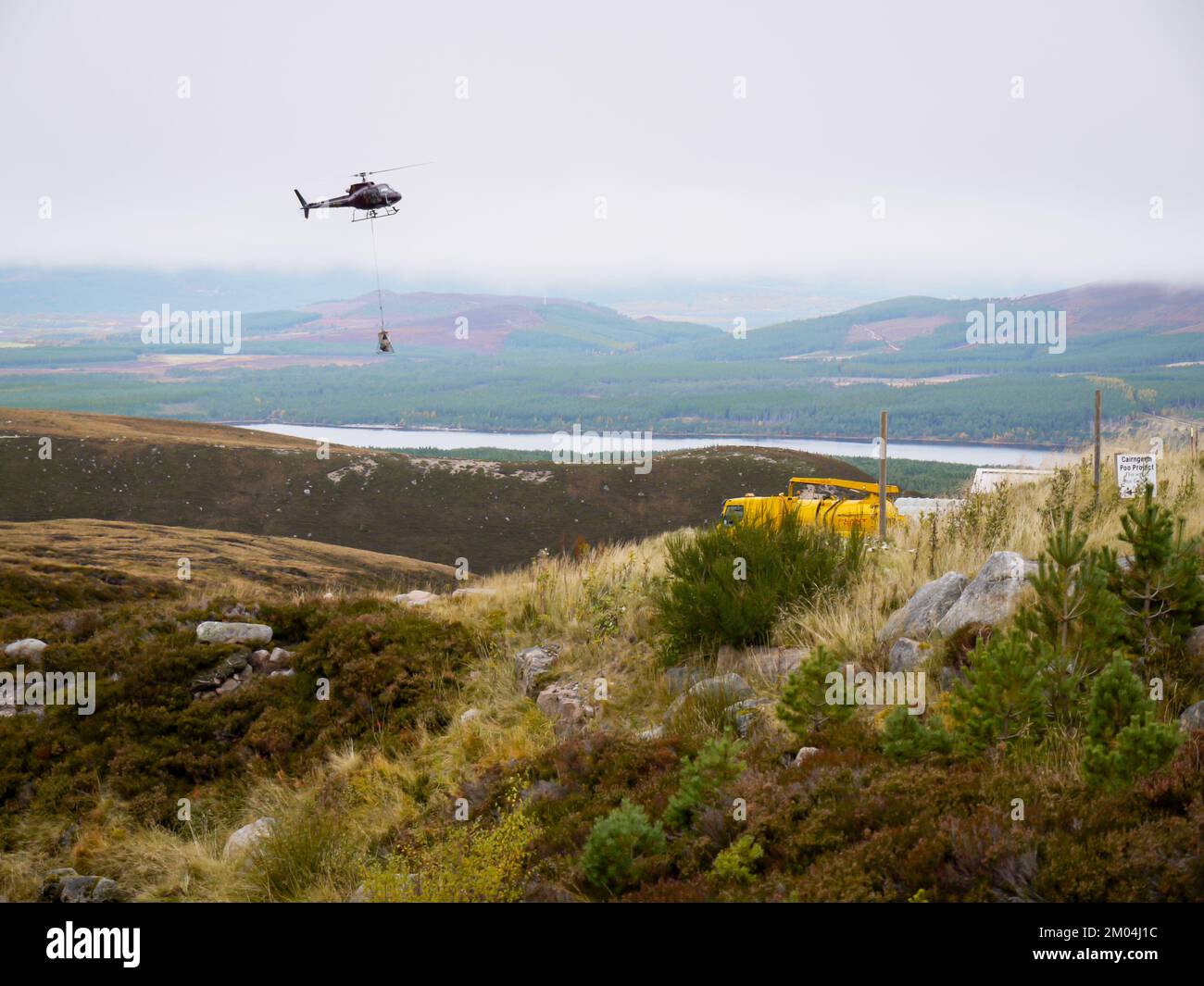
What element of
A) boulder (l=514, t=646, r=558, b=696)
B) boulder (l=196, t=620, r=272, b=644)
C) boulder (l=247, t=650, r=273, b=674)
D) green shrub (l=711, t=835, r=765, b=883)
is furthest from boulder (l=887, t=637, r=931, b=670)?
boulder (l=196, t=620, r=272, b=644)

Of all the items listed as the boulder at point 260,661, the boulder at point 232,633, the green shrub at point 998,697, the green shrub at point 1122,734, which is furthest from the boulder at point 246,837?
the green shrub at point 1122,734

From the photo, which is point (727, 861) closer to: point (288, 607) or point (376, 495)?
point (288, 607)

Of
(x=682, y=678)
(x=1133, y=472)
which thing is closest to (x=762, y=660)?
(x=682, y=678)

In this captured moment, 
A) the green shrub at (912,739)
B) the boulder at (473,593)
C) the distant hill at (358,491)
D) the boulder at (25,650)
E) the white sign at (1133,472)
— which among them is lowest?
the distant hill at (358,491)

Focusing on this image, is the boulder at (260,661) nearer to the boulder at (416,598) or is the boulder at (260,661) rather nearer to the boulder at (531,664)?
the boulder at (416,598)

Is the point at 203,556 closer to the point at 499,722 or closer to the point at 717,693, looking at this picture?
the point at 499,722

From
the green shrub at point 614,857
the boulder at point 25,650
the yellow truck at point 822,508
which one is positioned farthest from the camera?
the boulder at point 25,650
